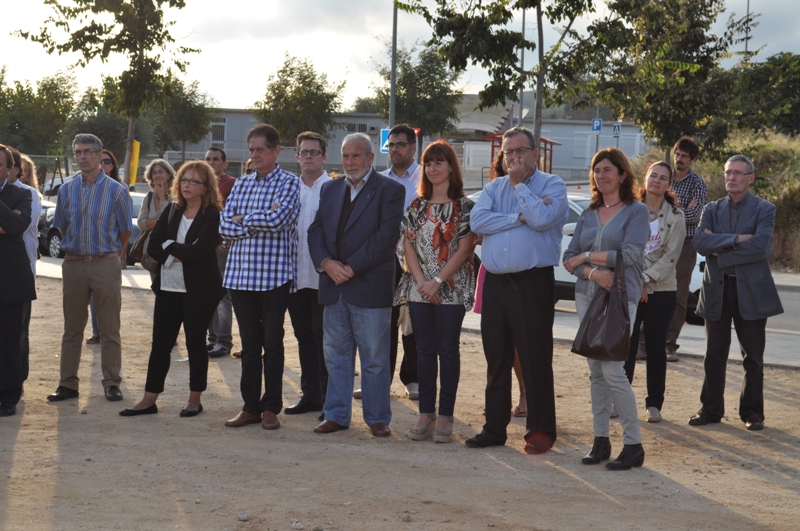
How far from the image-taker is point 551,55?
16.7m

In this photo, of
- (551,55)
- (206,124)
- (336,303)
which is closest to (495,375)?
(336,303)

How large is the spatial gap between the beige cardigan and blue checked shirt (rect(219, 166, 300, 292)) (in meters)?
2.68

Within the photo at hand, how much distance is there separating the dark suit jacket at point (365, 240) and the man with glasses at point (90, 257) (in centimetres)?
206

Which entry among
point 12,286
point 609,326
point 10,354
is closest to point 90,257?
point 12,286

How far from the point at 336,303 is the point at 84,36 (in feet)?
47.6

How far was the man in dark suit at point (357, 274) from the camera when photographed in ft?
22.0

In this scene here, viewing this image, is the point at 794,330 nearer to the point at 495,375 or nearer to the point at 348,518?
the point at 495,375

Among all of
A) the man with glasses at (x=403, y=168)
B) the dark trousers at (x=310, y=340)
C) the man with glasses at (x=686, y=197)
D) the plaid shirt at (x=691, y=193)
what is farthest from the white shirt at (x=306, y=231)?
the plaid shirt at (x=691, y=193)

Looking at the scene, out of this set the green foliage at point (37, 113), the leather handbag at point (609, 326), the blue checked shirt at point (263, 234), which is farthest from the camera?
the green foliage at point (37, 113)

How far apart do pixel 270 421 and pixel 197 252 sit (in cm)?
135

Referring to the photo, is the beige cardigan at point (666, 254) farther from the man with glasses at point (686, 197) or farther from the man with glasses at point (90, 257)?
the man with glasses at point (90, 257)

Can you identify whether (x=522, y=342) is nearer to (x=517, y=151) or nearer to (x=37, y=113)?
(x=517, y=151)

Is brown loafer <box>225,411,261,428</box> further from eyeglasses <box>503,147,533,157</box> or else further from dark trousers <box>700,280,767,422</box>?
dark trousers <box>700,280,767,422</box>

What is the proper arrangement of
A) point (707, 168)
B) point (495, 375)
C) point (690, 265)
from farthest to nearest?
point (707, 168), point (690, 265), point (495, 375)
